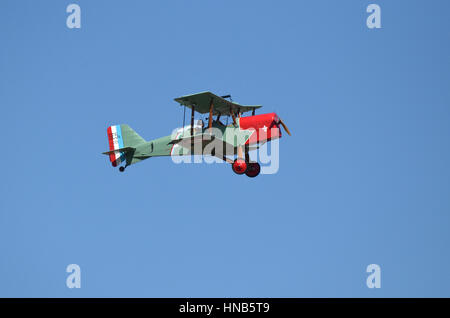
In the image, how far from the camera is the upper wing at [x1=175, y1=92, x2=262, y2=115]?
90.5 feet

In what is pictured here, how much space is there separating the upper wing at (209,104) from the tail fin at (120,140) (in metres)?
4.21

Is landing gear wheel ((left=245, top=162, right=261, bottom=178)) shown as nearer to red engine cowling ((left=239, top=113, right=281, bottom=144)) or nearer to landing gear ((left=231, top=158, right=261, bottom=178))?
landing gear ((left=231, top=158, right=261, bottom=178))

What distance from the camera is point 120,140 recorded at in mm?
32156

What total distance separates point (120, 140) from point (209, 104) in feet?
19.2

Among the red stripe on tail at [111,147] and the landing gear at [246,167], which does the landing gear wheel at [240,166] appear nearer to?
the landing gear at [246,167]

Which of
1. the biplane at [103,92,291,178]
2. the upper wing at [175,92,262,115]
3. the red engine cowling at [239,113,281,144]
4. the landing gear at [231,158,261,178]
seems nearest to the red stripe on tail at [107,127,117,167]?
the biplane at [103,92,291,178]

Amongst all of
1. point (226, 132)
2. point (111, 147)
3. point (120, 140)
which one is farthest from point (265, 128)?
point (111, 147)

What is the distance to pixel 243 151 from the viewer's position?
1128 inches
